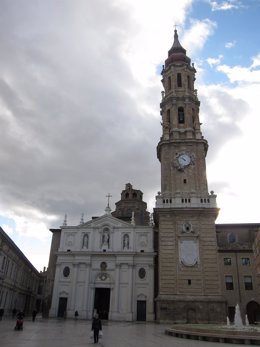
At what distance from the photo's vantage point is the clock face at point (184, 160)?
1689 inches

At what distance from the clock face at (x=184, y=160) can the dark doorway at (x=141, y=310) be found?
59.5ft

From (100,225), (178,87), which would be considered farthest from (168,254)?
(178,87)

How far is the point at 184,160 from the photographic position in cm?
4319

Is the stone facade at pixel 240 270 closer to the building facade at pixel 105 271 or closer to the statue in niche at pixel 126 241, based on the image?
the building facade at pixel 105 271

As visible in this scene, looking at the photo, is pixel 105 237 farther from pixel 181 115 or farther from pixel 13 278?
pixel 181 115

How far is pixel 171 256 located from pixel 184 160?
1285 cm

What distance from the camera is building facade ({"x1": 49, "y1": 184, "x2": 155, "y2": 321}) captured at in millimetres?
40219

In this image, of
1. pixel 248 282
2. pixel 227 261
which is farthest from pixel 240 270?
pixel 227 261

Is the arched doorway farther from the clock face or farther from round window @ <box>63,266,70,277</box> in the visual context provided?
round window @ <box>63,266,70,277</box>

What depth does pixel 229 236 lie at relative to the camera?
45688 mm

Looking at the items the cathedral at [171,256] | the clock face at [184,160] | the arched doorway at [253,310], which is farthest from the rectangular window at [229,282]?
the clock face at [184,160]

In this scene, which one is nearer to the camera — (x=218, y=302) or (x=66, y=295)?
(x=218, y=302)

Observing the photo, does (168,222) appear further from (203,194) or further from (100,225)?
(100,225)

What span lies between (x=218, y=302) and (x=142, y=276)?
10488 mm
